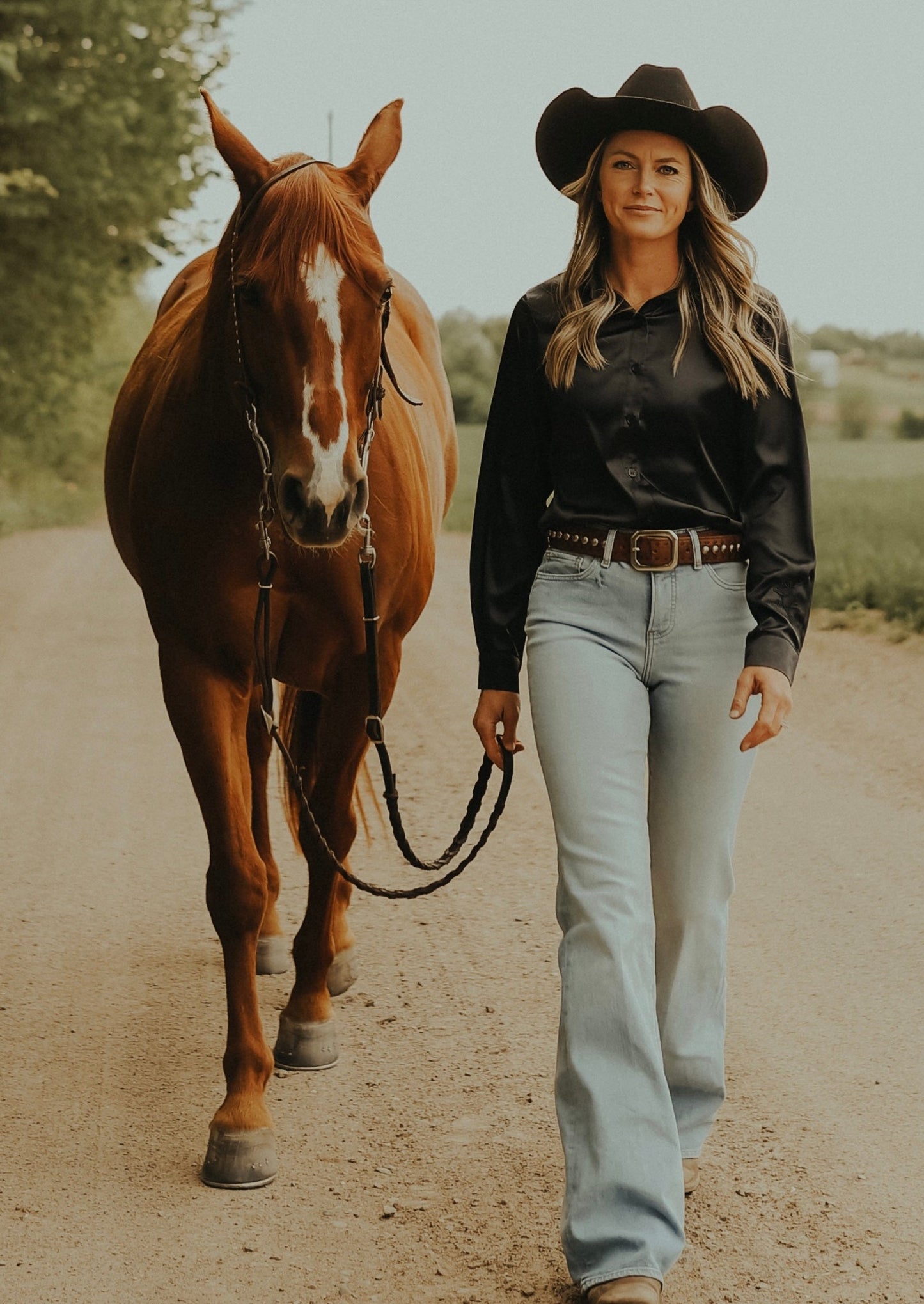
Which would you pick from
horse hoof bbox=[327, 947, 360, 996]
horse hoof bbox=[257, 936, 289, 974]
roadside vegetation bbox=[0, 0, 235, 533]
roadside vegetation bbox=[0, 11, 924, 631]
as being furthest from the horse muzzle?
roadside vegetation bbox=[0, 0, 235, 533]

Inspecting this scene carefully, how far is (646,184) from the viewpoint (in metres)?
2.58

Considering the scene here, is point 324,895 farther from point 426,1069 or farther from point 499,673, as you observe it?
point 499,673

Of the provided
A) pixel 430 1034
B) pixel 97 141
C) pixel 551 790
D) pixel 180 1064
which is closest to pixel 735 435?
pixel 551 790

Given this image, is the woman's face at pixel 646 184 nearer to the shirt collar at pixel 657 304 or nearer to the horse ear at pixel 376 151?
the shirt collar at pixel 657 304

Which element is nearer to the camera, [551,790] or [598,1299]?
[598,1299]

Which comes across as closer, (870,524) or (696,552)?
(696,552)

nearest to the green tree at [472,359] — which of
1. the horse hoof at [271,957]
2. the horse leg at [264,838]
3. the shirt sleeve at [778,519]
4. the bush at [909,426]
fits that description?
the bush at [909,426]

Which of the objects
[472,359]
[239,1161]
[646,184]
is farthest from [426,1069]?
[472,359]

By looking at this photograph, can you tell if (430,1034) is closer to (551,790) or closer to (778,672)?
(551,790)

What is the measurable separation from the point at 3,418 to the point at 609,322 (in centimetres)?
1410

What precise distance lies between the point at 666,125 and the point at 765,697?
3.45 ft

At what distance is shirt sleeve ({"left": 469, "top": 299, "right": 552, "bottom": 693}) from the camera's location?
2.72 m

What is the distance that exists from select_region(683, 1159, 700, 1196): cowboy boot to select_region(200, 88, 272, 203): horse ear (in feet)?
7.04

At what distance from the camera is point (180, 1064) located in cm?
354
